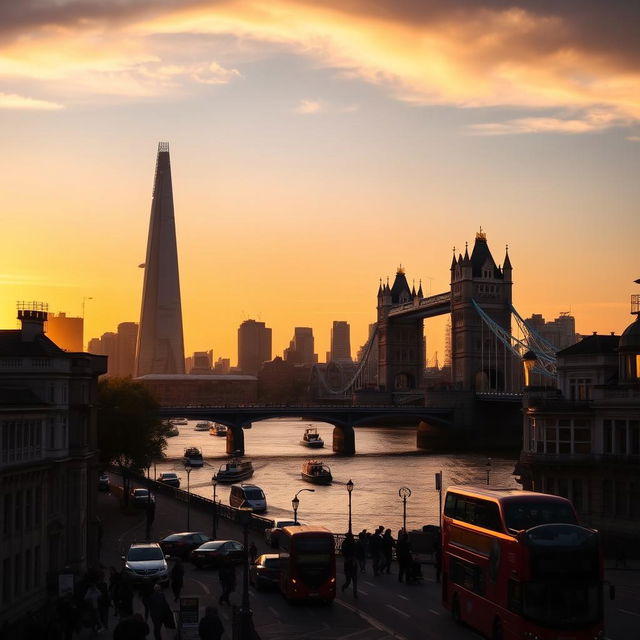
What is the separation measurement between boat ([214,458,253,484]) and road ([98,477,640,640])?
2233 inches

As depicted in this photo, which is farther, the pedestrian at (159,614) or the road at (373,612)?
the road at (373,612)

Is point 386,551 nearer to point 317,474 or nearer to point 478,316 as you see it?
point 317,474

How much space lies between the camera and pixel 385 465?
117688 mm

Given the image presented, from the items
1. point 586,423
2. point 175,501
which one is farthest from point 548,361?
point 586,423

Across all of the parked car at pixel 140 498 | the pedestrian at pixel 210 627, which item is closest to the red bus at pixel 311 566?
the pedestrian at pixel 210 627

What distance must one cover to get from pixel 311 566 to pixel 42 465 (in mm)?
10950

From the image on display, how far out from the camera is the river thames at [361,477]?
251ft

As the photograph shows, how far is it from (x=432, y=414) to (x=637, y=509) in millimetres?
103703

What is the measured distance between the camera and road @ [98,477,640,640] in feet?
98.2

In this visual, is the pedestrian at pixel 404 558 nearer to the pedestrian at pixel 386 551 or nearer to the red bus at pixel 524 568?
the pedestrian at pixel 386 551

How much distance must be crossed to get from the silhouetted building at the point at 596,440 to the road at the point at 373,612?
6236mm

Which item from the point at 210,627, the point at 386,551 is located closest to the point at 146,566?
the point at 386,551

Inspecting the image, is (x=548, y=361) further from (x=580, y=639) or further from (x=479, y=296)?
(x=580, y=639)

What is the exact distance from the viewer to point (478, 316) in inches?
6954
